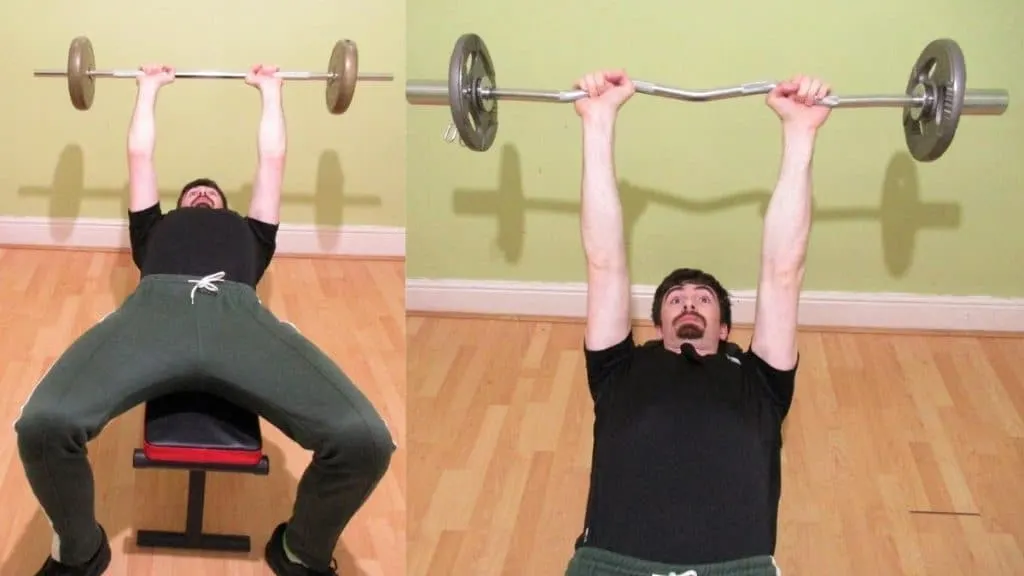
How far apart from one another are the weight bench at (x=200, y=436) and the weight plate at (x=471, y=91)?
759mm

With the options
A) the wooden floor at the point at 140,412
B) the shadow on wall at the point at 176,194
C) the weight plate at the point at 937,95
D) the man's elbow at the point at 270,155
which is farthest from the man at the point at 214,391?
the weight plate at the point at 937,95

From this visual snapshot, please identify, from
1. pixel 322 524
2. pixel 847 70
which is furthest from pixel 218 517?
pixel 847 70

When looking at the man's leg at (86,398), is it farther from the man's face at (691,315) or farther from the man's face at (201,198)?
the man's face at (691,315)

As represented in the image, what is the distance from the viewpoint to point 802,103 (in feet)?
6.54

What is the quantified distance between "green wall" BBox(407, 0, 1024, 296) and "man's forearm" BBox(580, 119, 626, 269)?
982mm

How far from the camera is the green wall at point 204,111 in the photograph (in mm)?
3213

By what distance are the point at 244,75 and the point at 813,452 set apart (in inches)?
67.3

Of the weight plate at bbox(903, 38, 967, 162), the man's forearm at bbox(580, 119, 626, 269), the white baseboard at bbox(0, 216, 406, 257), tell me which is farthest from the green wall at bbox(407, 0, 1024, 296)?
the man's forearm at bbox(580, 119, 626, 269)

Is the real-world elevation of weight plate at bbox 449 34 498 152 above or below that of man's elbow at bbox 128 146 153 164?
above

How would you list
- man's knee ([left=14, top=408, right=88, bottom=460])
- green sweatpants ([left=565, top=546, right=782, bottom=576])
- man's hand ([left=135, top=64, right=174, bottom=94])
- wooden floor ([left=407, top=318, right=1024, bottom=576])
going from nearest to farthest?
green sweatpants ([left=565, top=546, right=782, bottom=576]), man's knee ([left=14, top=408, right=88, bottom=460]), wooden floor ([left=407, top=318, right=1024, bottom=576]), man's hand ([left=135, top=64, right=174, bottom=94])

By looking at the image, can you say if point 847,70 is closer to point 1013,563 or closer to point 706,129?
point 706,129

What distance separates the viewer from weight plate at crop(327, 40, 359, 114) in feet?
8.69

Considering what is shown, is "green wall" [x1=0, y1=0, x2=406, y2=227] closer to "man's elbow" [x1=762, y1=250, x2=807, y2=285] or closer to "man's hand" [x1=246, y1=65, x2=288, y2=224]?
"man's hand" [x1=246, y1=65, x2=288, y2=224]

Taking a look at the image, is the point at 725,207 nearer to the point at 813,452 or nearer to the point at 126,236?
the point at 813,452
